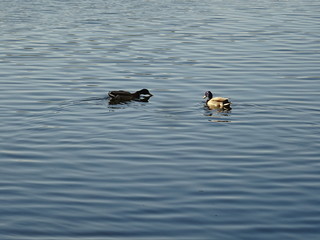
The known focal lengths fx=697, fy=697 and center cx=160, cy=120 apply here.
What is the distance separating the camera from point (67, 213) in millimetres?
11789

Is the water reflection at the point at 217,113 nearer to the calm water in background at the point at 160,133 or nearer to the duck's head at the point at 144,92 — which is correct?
the calm water in background at the point at 160,133

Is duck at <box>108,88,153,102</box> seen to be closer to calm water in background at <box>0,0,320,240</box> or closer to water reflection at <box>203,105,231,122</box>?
calm water in background at <box>0,0,320,240</box>

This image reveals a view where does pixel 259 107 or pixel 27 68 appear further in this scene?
pixel 27 68

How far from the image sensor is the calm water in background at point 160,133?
1162 centimetres

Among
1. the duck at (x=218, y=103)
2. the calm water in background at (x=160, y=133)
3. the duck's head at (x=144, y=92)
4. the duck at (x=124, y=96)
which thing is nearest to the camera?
the calm water in background at (x=160, y=133)

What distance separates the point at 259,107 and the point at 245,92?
1946 mm

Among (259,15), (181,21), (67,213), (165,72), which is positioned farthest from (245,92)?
(259,15)

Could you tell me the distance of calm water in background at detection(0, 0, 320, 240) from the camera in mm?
11625

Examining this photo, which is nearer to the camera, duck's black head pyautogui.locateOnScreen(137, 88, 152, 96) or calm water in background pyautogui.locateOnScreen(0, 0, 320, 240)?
calm water in background pyautogui.locateOnScreen(0, 0, 320, 240)

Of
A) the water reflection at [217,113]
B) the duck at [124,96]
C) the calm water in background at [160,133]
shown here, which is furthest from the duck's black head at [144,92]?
the water reflection at [217,113]

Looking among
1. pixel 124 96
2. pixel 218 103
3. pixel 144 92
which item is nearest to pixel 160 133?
pixel 218 103

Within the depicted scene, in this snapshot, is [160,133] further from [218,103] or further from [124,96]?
[124,96]

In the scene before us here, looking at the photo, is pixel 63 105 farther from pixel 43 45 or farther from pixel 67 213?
pixel 43 45

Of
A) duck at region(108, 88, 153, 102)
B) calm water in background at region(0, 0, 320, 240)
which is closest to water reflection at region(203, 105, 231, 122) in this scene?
calm water in background at region(0, 0, 320, 240)
